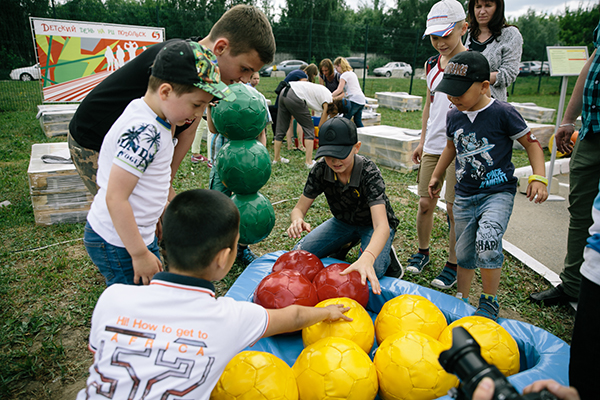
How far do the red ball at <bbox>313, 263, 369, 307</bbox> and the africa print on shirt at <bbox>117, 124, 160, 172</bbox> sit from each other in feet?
4.94

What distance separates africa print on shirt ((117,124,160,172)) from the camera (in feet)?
5.40

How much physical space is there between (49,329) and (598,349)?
3.22m

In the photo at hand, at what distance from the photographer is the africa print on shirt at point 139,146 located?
5.40ft

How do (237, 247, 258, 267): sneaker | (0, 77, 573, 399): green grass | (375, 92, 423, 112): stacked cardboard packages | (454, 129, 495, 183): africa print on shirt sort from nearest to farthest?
(0, 77, 573, 399): green grass, (454, 129, 495, 183): africa print on shirt, (237, 247, 258, 267): sneaker, (375, 92, 423, 112): stacked cardboard packages

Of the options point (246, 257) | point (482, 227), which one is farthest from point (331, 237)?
point (482, 227)

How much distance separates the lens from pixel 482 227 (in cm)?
256

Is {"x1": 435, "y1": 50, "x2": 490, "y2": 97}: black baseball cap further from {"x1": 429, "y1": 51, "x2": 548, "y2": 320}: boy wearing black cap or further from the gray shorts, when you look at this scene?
the gray shorts

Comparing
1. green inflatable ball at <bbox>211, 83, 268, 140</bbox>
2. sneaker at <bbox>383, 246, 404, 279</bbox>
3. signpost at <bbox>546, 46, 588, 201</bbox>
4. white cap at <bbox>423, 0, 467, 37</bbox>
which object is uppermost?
white cap at <bbox>423, 0, 467, 37</bbox>

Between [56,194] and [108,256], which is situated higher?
[108,256]

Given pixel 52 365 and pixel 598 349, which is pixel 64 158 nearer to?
pixel 52 365

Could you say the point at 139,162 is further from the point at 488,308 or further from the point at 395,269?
the point at 395,269

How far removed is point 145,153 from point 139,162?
0.16ft

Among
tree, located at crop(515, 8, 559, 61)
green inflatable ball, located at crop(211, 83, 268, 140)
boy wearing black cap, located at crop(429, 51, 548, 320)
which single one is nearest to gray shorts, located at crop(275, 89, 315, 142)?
green inflatable ball, located at crop(211, 83, 268, 140)

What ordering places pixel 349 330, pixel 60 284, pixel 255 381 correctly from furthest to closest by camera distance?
pixel 60 284, pixel 349 330, pixel 255 381
